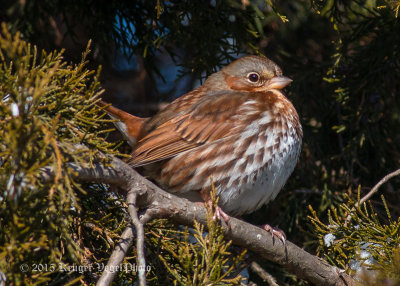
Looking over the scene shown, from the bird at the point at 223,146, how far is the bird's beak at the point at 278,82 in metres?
0.02

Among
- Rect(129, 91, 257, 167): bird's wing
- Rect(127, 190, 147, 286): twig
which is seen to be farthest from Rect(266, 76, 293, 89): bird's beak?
Rect(127, 190, 147, 286): twig

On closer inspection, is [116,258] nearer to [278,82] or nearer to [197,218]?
[197,218]

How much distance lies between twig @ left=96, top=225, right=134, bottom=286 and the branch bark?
0.68ft

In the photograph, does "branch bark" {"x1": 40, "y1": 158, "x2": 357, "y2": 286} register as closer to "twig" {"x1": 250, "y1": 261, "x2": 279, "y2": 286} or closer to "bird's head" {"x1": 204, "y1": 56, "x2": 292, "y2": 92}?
"twig" {"x1": 250, "y1": 261, "x2": 279, "y2": 286}

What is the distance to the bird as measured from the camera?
330cm

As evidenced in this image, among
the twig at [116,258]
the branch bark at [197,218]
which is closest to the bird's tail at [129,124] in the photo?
the branch bark at [197,218]

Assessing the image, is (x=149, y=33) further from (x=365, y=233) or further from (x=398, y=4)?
(x=365, y=233)

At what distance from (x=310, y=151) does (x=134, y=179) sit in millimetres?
1948

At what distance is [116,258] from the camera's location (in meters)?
2.15

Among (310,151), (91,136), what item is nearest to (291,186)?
(310,151)

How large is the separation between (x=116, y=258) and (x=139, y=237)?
0.13 m

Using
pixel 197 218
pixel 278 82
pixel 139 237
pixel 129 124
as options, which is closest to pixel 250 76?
pixel 278 82

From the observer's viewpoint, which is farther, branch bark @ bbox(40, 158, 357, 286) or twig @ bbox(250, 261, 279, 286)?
twig @ bbox(250, 261, 279, 286)

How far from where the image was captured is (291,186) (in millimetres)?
4105
